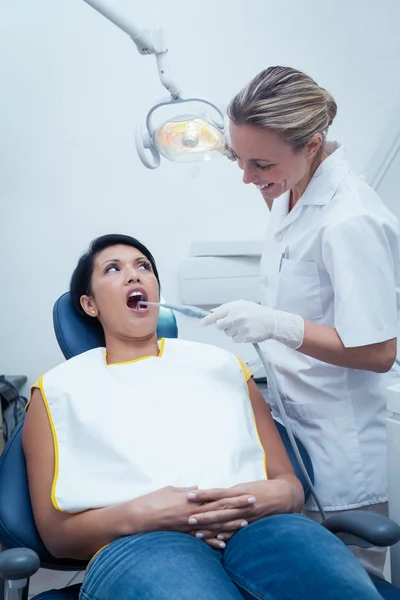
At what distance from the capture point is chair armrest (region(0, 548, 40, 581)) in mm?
953

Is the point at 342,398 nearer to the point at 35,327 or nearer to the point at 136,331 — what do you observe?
the point at 136,331

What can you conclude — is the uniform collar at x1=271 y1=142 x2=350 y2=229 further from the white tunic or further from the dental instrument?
the white tunic

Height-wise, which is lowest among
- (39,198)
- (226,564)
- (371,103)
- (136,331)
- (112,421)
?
(226,564)

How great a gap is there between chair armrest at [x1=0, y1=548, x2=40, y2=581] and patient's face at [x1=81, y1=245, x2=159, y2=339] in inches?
25.1

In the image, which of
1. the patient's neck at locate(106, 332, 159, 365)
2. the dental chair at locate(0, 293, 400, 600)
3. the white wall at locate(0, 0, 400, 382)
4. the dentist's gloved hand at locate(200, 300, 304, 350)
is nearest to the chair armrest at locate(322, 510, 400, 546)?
the dental chair at locate(0, 293, 400, 600)

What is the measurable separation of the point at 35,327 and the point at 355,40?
1.70 metres

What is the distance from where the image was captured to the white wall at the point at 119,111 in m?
2.37

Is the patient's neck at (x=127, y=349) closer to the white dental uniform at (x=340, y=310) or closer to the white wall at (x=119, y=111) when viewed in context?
the white dental uniform at (x=340, y=310)

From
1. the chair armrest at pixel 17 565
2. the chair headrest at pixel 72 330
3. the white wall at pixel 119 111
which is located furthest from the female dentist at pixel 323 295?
the white wall at pixel 119 111

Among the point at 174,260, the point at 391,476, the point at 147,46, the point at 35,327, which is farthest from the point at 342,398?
the point at 35,327

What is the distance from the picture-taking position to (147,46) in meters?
1.49

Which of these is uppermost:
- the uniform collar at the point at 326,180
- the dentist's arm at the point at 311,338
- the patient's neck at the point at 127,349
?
the uniform collar at the point at 326,180

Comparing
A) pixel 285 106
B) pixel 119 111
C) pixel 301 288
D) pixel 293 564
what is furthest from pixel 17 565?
pixel 119 111

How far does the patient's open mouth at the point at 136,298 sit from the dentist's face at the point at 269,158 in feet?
1.30
